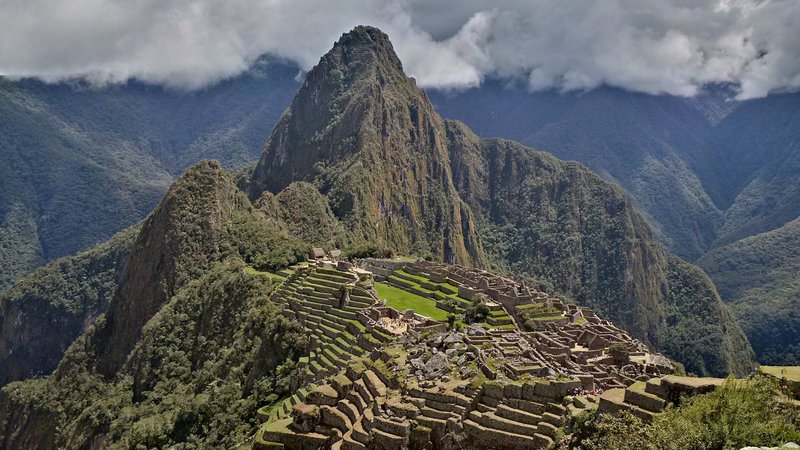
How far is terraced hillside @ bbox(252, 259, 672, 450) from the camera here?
29.3 meters

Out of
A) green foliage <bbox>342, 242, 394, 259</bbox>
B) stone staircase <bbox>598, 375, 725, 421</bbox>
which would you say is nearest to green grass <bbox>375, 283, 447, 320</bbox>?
green foliage <bbox>342, 242, 394, 259</bbox>

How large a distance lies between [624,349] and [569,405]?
26199mm

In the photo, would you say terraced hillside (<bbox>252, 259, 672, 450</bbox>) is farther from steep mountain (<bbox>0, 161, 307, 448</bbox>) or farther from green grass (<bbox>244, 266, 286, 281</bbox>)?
green grass (<bbox>244, 266, 286, 281</bbox>)

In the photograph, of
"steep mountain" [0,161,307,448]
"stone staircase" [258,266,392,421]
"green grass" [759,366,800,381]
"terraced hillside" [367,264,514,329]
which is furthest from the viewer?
"terraced hillside" [367,264,514,329]

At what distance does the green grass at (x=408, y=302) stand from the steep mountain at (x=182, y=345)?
38.9ft

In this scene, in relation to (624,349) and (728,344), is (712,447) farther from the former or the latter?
(728,344)

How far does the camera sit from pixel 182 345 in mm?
82625

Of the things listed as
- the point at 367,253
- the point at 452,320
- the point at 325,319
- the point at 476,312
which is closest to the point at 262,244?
the point at 367,253

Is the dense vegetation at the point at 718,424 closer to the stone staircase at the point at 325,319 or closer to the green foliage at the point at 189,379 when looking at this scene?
the stone staircase at the point at 325,319

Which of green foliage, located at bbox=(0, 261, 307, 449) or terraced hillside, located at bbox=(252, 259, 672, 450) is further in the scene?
green foliage, located at bbox=(0, 261, 307, 449)

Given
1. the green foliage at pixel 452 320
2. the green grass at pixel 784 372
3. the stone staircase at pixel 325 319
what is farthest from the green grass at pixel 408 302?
the green grass at pixel 784 372

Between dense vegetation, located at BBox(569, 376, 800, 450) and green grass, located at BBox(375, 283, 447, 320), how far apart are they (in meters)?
40.5

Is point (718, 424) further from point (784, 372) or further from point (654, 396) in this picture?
point (784, 372)

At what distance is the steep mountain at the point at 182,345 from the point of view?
196 ft
